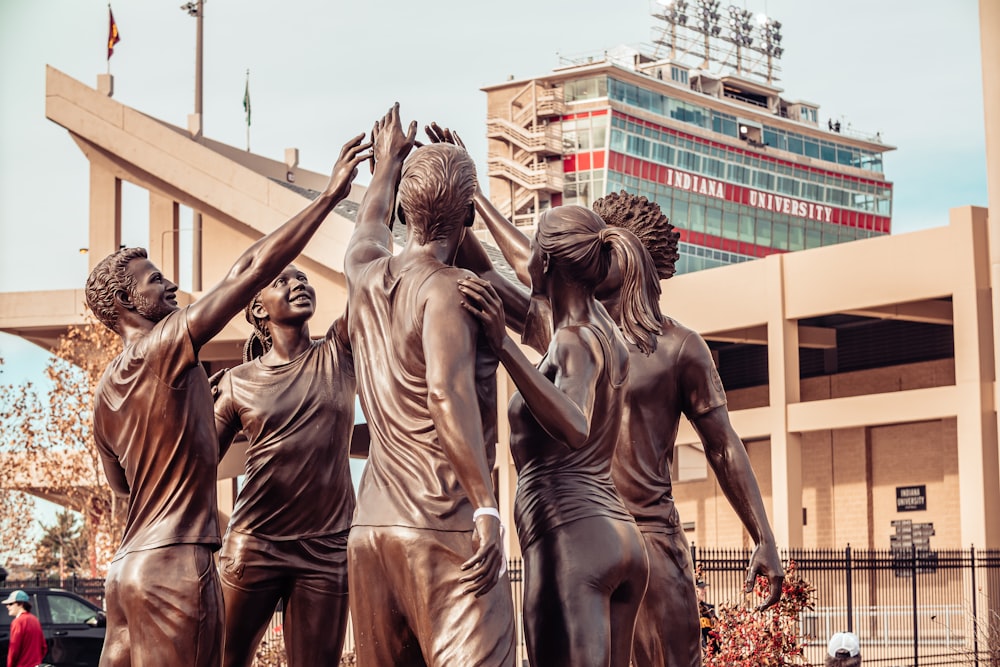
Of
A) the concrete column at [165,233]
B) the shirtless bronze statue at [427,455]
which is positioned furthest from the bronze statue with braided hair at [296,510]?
the concrete column at [165,233]

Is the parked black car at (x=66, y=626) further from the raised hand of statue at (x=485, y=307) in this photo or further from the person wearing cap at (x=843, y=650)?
the raised hand of statue at (x=485, y=307)

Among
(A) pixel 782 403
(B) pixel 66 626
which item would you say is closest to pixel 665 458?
(B) pixel 66 626

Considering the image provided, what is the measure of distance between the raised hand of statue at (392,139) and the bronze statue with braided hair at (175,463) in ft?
0.38

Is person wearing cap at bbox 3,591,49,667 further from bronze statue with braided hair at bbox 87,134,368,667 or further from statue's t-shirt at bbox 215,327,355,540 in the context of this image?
bronze statue with braided hair at bbox 87,134,368,667

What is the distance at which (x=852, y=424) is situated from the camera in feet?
102

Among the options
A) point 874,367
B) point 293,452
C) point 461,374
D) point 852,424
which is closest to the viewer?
point 461,374

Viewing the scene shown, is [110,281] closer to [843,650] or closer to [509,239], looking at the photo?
[509,239]

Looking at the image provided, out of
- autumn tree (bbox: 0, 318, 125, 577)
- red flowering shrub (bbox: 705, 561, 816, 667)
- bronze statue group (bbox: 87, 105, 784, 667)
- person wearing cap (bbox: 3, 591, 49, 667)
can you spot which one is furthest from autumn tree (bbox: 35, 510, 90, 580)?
bronze statue group (bbox: 87, 105, 784, 667)

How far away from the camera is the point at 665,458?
21.2 ft

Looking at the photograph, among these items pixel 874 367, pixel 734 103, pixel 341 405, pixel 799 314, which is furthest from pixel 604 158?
pixel 341 405

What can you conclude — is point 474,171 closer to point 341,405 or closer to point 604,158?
A: point 341,405

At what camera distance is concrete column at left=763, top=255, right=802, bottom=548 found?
105 feet

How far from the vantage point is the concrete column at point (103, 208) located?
128ft

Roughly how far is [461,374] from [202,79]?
44.7m
